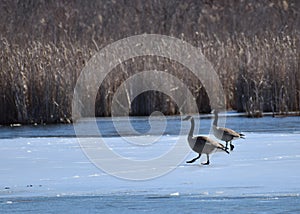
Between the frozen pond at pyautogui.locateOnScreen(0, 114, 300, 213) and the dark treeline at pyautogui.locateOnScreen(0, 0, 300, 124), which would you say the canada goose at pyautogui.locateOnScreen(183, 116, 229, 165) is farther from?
the dark treeline at pyautogui.locateOnScreen(0, 0, 300, 124)

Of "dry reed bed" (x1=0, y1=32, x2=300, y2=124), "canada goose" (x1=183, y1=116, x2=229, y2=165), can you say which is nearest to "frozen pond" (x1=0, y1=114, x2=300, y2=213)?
"canada goose" (x1=183, y1=116, x2=229, y2=165)

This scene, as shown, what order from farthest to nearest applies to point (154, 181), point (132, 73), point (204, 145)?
point (132, 73) < point (204, 145) < point (154, 181)

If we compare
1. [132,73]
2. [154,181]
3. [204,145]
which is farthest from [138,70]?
[154,181]

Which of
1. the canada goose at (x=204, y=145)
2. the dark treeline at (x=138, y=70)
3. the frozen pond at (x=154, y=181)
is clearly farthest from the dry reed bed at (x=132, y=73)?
the canada goose at (x=204, y=145)

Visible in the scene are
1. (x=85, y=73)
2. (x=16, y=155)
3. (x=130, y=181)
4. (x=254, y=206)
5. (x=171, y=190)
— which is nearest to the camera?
(x=254, y=206)

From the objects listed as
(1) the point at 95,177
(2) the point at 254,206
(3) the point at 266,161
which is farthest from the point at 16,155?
(2) the point at 254,206

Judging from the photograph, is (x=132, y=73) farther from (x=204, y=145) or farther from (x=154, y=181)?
(x=154, y=181)

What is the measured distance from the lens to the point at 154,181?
7508 millimetres

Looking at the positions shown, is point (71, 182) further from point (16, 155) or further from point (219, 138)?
point (219, 138)

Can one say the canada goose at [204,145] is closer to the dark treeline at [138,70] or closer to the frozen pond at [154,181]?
the frozen pond at [154,181]

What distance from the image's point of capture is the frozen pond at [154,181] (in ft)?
21.5

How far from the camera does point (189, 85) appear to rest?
15.1 meters

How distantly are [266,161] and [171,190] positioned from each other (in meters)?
1.80

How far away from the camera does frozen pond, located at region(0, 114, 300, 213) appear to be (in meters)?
6.54
